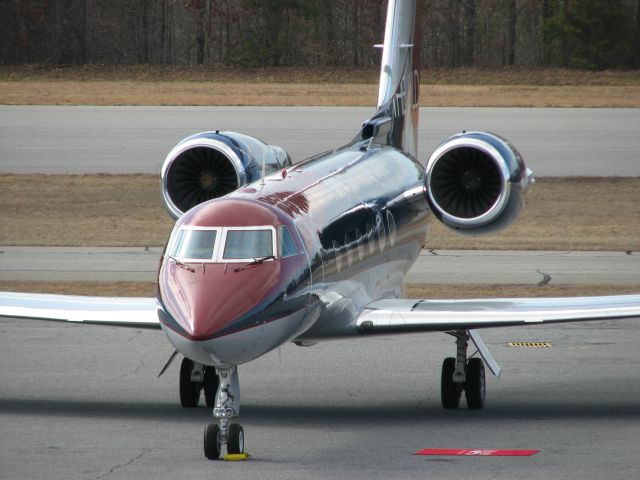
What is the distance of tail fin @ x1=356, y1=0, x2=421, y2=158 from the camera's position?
2025 centimetres

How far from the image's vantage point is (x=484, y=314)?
47.1 ft

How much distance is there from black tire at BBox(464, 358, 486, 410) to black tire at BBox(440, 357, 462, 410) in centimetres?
11

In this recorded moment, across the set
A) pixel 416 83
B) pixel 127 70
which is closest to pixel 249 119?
pixel 127 70

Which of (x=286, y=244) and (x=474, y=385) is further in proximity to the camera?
(x=474, y=385)

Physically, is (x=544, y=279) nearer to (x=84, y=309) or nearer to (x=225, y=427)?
Answer: (x=84, y=309)

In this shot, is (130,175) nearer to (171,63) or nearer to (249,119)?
(249,119)

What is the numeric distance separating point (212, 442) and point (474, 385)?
3.99 m

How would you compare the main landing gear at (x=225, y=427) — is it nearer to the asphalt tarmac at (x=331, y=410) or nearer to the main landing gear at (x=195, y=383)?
the asphalt tarmac at (x=331, y=410)

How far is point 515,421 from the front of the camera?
14.4 metres

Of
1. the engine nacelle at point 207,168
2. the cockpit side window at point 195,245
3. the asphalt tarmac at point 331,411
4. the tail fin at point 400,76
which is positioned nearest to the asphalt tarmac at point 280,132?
the tail fin at point 400,76

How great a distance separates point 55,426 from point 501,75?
47686 mm

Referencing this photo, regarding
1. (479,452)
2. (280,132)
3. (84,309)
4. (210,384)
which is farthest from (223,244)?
(280,132)

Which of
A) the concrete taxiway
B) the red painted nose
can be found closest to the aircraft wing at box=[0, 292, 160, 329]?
the red painted nose

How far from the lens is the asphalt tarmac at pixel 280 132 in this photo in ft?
133
